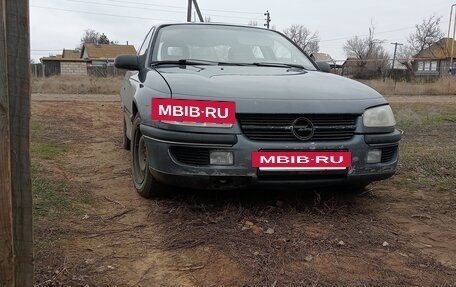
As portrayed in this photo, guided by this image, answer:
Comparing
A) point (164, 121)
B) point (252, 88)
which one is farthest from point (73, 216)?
point (252, 88)

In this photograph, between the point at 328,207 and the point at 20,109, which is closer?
the point at 20,109

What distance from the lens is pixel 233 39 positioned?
4.71m

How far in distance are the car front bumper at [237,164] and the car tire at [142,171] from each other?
27cm

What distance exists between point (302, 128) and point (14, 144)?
2.02 metres

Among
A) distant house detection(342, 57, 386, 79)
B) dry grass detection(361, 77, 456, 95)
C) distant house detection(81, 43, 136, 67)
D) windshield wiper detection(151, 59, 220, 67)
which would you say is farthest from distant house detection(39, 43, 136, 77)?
windshield wiper detection(151, 59, 220, 67)

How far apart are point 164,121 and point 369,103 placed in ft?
4.96

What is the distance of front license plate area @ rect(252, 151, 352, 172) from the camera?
128 inches

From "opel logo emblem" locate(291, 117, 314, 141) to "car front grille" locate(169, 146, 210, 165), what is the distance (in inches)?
24.6

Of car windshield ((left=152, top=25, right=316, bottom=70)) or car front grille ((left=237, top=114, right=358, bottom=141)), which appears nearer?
car front grille ((left=237, top=114, right=358, bottom=141))

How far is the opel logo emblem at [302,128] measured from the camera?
332 cm

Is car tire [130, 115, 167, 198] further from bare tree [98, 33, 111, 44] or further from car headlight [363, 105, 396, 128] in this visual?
bare tree [98, 33, 111, 44]

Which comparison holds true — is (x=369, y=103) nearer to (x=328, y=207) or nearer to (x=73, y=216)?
(x=328, y=207)

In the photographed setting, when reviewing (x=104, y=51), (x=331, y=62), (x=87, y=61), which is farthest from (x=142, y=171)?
(x=104, y=51)

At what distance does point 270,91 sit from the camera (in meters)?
3.43
